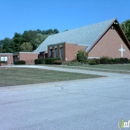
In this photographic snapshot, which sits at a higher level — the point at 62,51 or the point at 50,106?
the point at 62,51

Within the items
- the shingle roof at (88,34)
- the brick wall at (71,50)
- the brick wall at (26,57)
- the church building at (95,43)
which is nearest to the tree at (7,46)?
the brick wall at (26,57)

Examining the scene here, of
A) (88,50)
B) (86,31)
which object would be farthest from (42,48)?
(88,50)

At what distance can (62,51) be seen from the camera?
Result: 1741 inches

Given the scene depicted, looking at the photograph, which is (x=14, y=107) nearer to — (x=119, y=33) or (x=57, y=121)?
(x=57, y=121)

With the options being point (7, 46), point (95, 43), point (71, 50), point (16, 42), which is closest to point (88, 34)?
point (95, 43)

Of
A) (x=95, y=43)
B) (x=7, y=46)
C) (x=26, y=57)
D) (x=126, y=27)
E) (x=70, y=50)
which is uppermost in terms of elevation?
A: (x=126, y=27)

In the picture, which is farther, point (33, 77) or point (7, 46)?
point (7, 46)

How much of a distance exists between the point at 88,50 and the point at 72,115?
37.4m

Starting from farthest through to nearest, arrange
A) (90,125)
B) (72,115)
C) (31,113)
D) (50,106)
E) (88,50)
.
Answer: (88,50) < (50,106) < (31,113) < (72,115) < (90,125)

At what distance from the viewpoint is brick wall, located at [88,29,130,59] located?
45469 millimetres

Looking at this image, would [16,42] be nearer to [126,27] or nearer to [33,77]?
[126,27]

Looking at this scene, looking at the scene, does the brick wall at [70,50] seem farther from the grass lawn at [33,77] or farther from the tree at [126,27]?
the tree at [126,27]

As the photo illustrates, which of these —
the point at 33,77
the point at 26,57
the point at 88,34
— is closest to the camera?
the point at 33,77

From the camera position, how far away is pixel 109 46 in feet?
157
